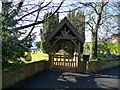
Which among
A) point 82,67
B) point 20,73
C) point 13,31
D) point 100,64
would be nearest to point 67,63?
point 82,67

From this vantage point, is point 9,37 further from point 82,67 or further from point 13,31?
point 82,67

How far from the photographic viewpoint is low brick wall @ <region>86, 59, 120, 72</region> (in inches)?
295

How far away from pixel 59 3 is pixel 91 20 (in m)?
6.48

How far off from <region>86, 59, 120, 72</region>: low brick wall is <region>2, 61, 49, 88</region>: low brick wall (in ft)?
11.6

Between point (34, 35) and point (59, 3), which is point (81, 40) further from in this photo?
point (34, 35)

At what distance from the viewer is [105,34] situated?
1170cm

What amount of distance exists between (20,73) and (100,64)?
6026 mm

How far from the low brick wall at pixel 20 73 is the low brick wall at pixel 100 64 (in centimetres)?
353

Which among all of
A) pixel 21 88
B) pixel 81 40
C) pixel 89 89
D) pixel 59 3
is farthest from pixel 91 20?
pixel 21 88

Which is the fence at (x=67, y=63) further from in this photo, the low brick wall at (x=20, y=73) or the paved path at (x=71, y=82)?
the paved path at (x=71, y=82)

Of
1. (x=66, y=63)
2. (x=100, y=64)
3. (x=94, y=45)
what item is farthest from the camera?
(x=94, y=45)

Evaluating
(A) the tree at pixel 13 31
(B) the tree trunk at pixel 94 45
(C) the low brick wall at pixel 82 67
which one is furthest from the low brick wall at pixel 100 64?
(A) the tree at pixel 13 31

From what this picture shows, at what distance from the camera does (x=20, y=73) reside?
538 cm

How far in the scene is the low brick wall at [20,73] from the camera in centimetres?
451
